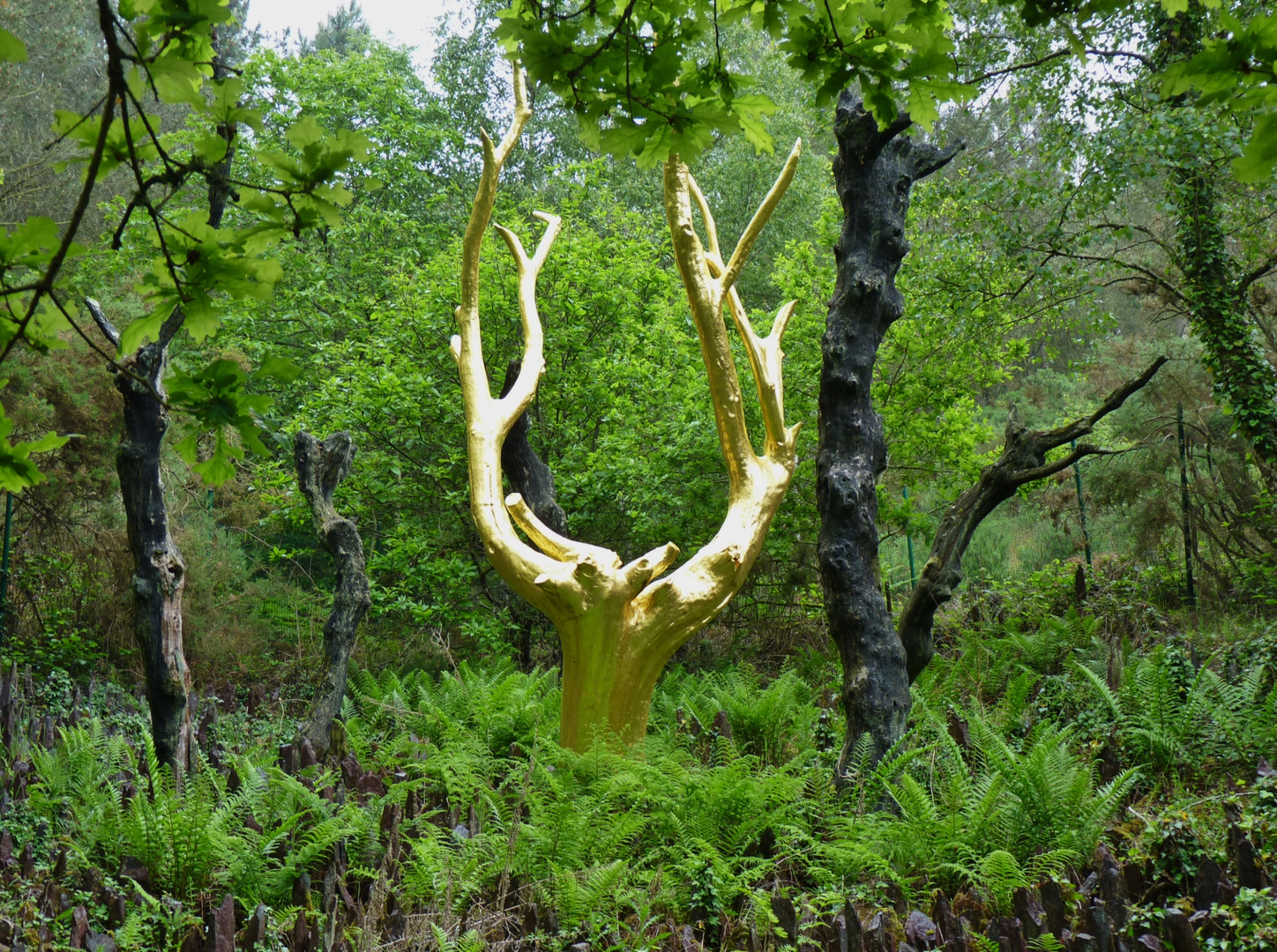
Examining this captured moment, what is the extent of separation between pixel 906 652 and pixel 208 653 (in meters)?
6.64

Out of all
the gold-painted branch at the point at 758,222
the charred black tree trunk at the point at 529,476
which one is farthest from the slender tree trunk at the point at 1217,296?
the charred black tree trunk at the point at 529,476

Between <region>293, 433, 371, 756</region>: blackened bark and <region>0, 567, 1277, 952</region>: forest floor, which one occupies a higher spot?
<region>293, 433, 371, 756</region>: blackened bark

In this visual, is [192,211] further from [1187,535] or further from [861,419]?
[1187,535]

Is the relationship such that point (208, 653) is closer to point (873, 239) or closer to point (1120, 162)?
point (873, 239)

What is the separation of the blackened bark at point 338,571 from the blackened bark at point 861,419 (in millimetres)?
3139

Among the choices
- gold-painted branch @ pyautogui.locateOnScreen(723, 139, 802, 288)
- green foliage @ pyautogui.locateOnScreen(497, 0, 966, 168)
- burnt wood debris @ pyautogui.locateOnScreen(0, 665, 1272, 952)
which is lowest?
burnt wood debris @ pyautogui.locateOnScreen(0, 665, 1272, 952)

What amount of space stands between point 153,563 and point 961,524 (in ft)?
14.1

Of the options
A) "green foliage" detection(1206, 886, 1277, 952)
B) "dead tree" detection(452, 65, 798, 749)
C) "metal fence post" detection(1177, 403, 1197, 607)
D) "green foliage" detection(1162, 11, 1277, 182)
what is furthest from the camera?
"metal fence post" detection(1177, 403, 1197, 607)

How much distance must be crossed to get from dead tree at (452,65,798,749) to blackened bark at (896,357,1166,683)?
1040mm

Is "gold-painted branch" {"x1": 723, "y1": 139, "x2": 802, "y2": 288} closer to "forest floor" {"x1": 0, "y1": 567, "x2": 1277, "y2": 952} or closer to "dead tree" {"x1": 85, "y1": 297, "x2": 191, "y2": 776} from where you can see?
"forest floor" {"x1": 0, "y1": 567, "x2": 1277, "y2": 952}

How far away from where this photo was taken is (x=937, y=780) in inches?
199

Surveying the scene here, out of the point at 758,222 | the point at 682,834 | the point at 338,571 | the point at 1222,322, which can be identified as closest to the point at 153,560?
the point at 338,571

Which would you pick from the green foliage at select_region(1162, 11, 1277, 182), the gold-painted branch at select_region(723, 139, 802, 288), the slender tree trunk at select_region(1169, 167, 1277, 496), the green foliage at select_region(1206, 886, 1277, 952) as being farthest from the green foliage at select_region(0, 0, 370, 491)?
the slender tree trunk at select_region(1169, 167, 1277, 496)

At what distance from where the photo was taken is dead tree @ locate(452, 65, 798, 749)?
17.3ft
